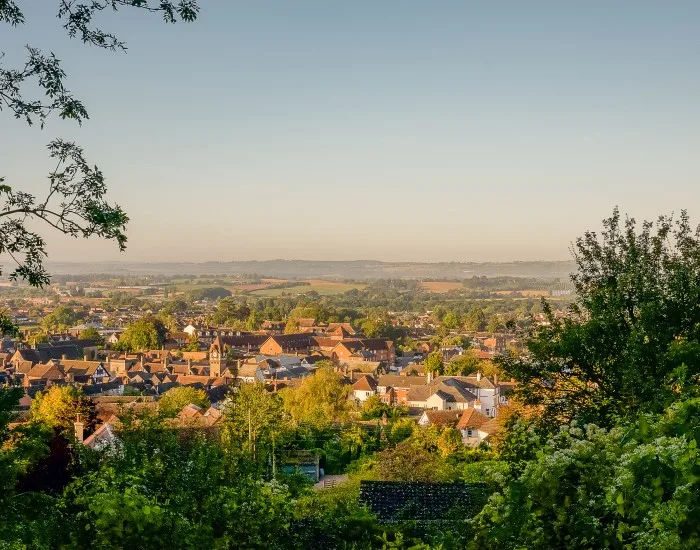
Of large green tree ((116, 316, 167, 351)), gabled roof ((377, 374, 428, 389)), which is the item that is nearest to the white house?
gabled roof ((377, 374, 428, 389))

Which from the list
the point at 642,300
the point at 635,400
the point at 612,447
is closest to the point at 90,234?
the point at 612,447

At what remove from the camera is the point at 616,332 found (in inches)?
425

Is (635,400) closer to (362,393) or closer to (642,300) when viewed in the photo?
(642,300)

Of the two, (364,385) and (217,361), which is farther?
(217,361)

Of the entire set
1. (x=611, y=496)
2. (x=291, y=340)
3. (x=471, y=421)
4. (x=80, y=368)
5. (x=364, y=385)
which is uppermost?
(x=611, y=496)

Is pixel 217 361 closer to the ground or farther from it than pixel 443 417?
closer to the ground

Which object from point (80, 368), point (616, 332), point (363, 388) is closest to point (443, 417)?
point (363, 388)

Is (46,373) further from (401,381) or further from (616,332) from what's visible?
(616,332)

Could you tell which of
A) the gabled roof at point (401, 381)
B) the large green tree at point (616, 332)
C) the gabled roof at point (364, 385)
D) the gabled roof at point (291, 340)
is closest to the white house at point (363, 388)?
the gabled roof at point (364, 385)

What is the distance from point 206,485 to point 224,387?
3937cm

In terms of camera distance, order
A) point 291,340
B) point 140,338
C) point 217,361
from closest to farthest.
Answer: point 217,361, point 140,338, point 291,340

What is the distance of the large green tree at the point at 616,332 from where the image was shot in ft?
32.6

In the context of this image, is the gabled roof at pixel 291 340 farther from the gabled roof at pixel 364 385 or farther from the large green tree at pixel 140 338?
the gabled roof at pixel 364 385

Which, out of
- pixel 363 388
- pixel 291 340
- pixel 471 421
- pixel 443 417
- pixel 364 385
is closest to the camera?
pixel 471 421
